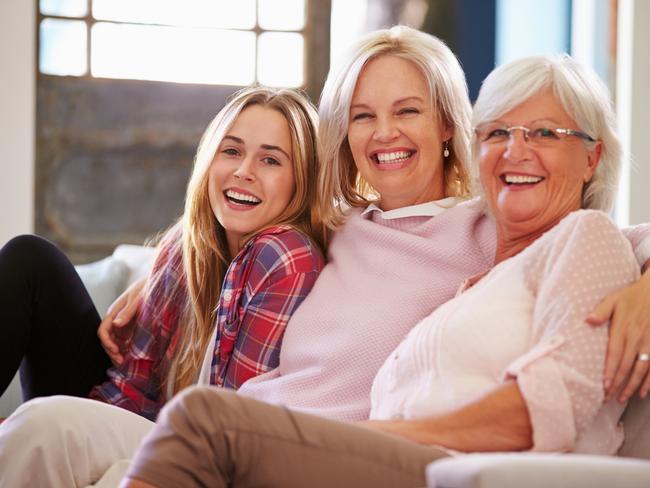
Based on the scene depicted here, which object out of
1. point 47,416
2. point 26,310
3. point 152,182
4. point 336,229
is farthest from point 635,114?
point 47,416

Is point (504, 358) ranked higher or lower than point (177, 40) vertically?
lower

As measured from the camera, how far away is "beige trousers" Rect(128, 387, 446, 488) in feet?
4.29

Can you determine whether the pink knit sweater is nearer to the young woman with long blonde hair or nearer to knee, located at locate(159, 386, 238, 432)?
the young woman with long blonde hair

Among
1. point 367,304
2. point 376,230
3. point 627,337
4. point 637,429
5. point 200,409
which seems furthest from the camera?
point 376,230

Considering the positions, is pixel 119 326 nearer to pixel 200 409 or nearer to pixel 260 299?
pixel 260 299

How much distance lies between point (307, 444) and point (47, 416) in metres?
0.69

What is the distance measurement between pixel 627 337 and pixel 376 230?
2.35 ft

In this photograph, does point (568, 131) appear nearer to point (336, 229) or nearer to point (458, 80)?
point (458, 80)

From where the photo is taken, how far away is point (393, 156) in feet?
6.80

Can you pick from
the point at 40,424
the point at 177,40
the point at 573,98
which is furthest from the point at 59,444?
the point at 177,40

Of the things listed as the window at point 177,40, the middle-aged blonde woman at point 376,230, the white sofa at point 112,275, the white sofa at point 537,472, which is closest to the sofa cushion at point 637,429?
the middle-aged blonde woman at point 376,230

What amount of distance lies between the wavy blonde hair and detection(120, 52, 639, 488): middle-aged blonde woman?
0.78ft

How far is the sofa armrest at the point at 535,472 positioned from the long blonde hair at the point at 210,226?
3.59ft

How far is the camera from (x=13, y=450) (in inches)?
70.8
